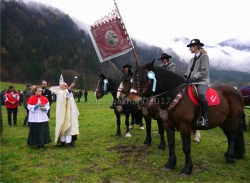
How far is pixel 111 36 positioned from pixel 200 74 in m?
4.94

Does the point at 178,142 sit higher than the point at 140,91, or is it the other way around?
the point at 140,91

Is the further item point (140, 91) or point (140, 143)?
point (140, 143)

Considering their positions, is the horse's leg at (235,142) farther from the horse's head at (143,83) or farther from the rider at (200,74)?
the horse's head at (143,83)

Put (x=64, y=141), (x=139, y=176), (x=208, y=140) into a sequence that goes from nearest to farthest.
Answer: (x=139, y=176) → (x=64, y=141) → (x=208, y=140)

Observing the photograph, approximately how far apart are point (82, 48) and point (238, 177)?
132810 mm

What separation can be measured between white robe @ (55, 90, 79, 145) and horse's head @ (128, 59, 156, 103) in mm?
3424

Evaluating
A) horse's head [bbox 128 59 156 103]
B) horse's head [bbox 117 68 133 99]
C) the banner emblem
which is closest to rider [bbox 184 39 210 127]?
horse's head [bbox 128 59 156 103]

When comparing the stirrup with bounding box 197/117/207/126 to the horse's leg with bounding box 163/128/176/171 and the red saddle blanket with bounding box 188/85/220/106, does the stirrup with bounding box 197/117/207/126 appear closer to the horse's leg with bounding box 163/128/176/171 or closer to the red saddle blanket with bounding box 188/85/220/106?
the red saddle blanket with bounding box 188/85/220/106

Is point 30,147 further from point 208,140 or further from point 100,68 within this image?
point 100,68

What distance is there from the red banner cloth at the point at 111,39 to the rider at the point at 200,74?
11.7 feet

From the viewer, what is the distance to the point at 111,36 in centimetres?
836

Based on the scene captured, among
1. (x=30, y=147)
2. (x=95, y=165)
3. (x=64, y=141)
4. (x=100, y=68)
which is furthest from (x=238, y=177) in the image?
(x=100, y=68)

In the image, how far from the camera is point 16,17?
130500mm

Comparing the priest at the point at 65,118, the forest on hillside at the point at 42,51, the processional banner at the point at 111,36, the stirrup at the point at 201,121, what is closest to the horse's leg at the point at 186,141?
the stirrup at the point at 201,121
